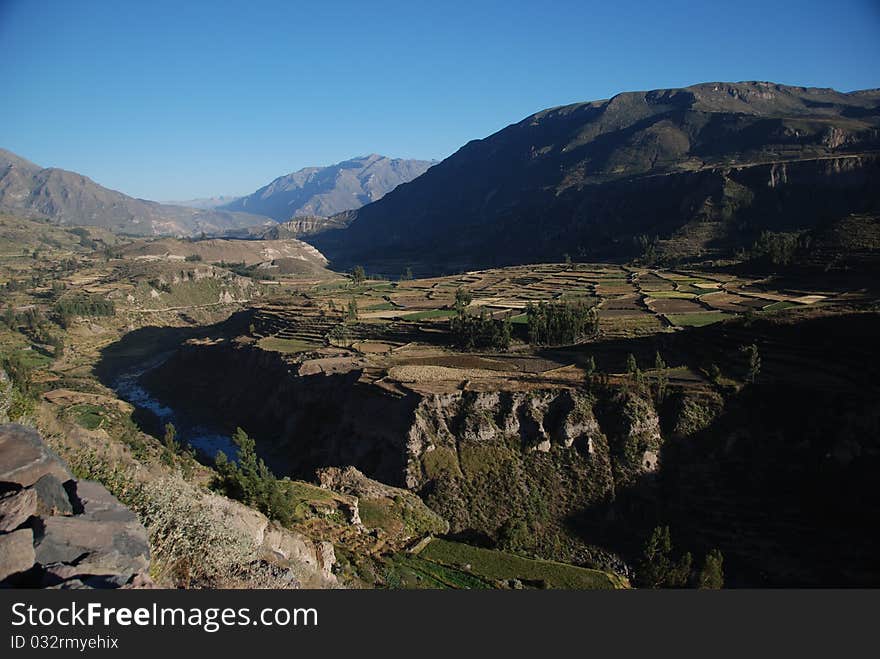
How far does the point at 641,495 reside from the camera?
36.1m

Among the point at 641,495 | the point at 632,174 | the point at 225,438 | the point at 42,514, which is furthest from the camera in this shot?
the point at 632,174

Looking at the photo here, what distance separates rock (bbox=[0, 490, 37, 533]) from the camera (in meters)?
8.53

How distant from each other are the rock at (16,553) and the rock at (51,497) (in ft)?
4.64

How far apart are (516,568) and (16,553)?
25.0 meters

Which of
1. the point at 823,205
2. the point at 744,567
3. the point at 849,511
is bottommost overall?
the point at 744,567

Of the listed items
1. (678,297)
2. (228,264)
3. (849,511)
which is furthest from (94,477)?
(228,264)

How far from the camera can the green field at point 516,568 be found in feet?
88.8

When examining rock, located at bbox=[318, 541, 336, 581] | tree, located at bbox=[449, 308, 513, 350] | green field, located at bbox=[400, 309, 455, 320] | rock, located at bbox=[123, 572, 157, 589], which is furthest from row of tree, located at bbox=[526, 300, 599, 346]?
rock, located at bbox=[123, 572, 157, 589]

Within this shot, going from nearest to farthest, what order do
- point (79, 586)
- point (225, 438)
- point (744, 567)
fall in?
point (79, 586) < point (744, 567) < point (225, 438)

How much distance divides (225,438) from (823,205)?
132 m

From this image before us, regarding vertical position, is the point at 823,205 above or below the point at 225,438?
above

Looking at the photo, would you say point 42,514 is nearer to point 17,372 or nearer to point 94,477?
point 94,477

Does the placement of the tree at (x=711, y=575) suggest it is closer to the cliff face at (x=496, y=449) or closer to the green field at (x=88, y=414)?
the cliff face at (x=496, y=449)

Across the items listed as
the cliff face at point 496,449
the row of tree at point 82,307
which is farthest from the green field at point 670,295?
the row of tree at point 82,307
